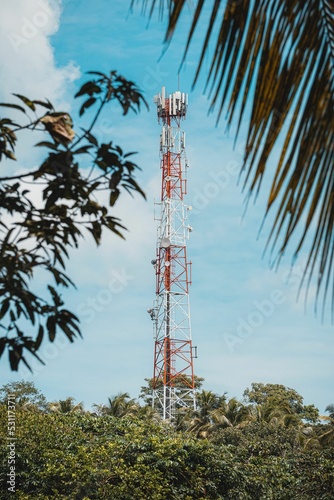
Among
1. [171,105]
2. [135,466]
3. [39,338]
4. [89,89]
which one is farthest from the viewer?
[171,105]

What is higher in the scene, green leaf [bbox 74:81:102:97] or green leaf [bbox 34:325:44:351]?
green leaf [bbox 74:81:102:97]

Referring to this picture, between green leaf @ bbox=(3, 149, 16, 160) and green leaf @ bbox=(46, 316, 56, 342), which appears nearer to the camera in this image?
green leaf @ bbox=(46, 316, 56, 342)

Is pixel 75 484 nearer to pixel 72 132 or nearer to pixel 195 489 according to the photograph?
pixel 195 489

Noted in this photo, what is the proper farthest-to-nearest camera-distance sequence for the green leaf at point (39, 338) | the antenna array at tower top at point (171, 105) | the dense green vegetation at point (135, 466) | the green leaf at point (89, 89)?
the antenna array at tower top at point (171, 105)
the dense green vegetation at point (135, 466)
the green leaf at point (89, 89)
the green leaf at point (39, 338)

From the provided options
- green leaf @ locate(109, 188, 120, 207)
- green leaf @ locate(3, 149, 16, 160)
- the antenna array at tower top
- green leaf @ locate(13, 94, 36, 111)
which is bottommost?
green leaf @ locate(109, 188, 120, 207)

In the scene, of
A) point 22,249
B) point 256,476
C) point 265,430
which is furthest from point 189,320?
point 22,249

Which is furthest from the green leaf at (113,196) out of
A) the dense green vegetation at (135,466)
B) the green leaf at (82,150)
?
the dense green vegetation at (135,466)

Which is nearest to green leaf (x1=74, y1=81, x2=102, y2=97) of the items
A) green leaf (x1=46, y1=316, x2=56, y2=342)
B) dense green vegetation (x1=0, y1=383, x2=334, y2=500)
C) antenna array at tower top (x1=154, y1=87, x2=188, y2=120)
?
green leaf (x1=46, y1=316, x2=56, y2=342)

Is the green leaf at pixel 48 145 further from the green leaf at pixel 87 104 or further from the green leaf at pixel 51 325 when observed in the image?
the green leaf at pixel 51 325

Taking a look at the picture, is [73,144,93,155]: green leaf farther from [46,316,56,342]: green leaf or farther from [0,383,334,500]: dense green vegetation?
[0,383,334,500]: dense green vegetation

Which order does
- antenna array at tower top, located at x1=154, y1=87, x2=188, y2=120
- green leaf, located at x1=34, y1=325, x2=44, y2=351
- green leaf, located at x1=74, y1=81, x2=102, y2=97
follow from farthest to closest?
1. antenna array at tower top, located at x1=154, y1=87, x2=188, y2=120
2. green leaf, located at x1=74, y1=81, x2=102, y2=97
3. green leaf, located at x1=34, y1=325, x2=44, y2=351

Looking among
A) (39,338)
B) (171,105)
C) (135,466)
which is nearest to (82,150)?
(39,338)

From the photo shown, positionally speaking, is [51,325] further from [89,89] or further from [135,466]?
[135,466]

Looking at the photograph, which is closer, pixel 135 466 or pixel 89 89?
pixel 89 89
